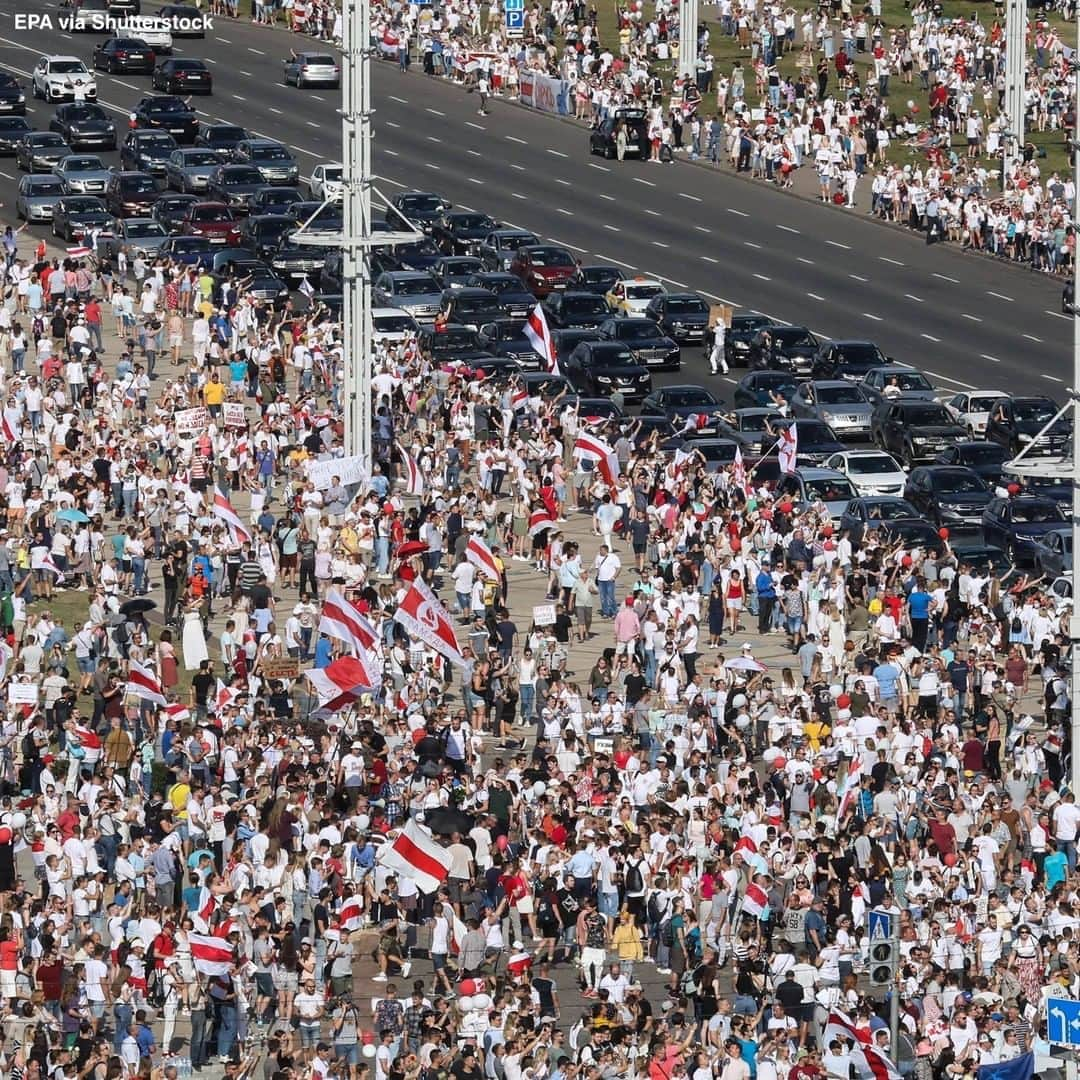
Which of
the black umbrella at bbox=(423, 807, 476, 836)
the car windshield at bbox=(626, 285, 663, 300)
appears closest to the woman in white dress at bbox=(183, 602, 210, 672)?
the black umbrella at bbox=(423, 807, 476, 836)

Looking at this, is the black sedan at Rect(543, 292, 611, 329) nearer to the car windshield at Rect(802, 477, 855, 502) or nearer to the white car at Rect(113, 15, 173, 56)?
the car windshield at Rect(802, 477, 855, 502)

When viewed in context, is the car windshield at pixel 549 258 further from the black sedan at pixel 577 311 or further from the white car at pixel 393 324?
the white car at pixel 393 324

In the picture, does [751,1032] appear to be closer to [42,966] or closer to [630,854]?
[630,854]

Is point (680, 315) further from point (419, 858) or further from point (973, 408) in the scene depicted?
point (419, 858)

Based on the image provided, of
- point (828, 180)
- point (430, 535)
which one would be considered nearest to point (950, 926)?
point (430, 535)

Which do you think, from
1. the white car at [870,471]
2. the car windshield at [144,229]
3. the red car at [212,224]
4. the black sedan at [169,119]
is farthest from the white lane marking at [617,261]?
the white car at [870,471]

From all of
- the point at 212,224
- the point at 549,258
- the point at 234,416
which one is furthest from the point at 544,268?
the point at 234,416
